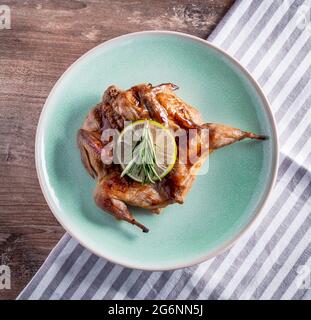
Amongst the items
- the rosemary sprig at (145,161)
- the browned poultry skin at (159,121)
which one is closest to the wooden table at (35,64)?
the browned poultry skin at (159,121)

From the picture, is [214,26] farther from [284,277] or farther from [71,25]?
[284,277]

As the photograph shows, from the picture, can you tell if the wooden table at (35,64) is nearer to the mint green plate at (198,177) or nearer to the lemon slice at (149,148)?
the mint green plate at (198,177)

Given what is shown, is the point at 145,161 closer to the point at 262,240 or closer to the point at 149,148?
the point at 149,148

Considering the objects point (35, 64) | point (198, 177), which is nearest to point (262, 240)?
point (198, 177)

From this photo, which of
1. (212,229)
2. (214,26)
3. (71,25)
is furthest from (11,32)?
(212,229)

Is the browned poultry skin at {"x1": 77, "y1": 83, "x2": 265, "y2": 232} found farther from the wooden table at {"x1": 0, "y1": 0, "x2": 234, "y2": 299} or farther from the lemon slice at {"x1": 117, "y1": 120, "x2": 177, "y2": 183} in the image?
the wooden table at {"x1": 0, "y1": 0, "x2": 234, "y2": 299}

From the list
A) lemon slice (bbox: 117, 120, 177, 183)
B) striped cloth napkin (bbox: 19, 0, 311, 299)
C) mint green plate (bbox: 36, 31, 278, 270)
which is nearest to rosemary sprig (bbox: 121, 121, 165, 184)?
lemon slice (bbox: 117, 120, 177, 183)
